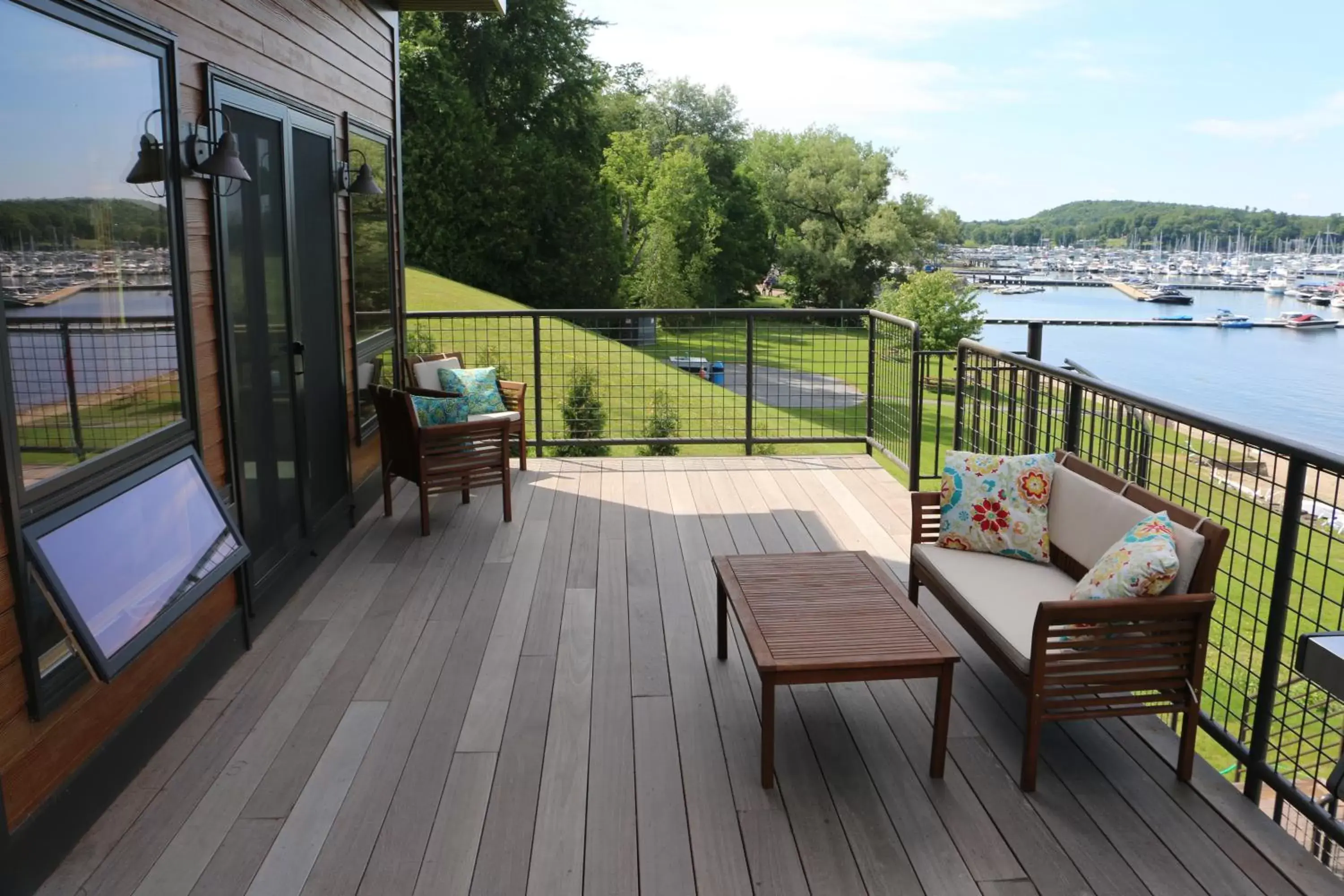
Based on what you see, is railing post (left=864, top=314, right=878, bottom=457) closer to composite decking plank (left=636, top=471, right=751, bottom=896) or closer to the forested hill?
composite decking plank (left=636, top=471, right=751, bottom=896)

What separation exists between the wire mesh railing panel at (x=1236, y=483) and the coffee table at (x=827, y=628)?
73 centimetres

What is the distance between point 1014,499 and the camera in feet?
11.5

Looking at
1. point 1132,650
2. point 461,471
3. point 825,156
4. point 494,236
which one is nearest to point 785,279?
point 825,156

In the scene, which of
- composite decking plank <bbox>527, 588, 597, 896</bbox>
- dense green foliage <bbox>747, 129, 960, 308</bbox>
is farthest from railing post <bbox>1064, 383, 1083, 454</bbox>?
dense green foliage <bbox>747, 129, 960, 308</bbox>

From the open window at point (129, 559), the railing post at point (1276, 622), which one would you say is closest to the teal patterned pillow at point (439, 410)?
the open window at point (129, 559)

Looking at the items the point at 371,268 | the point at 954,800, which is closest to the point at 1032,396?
the point at 954,800

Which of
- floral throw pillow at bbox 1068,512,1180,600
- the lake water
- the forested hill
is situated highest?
the forested hill

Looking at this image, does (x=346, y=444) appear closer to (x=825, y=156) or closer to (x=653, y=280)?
(x=653, y=280)

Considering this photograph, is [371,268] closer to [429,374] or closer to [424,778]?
[429,374]

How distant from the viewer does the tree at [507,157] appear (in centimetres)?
2302

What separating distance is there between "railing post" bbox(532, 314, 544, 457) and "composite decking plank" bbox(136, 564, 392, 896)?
2.84 meters

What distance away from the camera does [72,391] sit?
100.0 inches

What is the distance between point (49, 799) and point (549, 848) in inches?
46.5

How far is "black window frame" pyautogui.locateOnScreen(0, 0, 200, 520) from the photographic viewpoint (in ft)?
7.39
